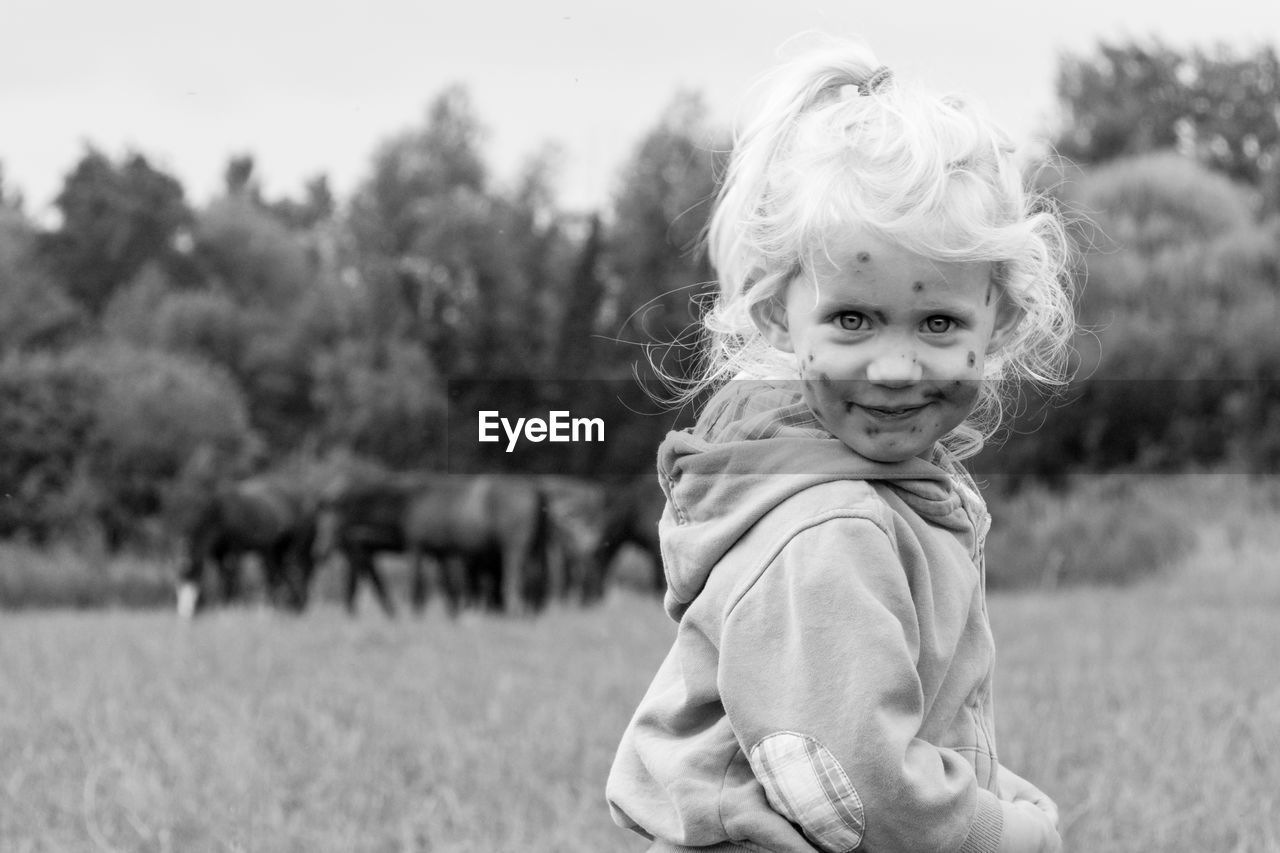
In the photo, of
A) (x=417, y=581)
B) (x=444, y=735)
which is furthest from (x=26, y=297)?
(x=444, y=735)

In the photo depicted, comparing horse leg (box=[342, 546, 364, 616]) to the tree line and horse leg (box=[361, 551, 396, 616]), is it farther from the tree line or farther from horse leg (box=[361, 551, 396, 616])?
the tree line

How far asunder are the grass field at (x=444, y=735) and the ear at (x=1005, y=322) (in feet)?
5.14

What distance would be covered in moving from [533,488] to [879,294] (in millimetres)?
11852

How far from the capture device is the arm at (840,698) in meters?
1.44

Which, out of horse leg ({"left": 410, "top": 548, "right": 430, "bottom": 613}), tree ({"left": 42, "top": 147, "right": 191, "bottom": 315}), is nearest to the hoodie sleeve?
horse leg ({"left": 410, "top": 548, "right": 430, "bottom": 613})

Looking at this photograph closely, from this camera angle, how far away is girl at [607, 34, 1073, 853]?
1459mm

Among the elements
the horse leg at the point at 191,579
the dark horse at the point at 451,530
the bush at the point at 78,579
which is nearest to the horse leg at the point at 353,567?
the dark horse at the point at 451,530

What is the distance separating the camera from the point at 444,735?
Answer: 4.08 m

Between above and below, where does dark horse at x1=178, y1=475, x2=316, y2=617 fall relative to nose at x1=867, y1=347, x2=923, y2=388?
below

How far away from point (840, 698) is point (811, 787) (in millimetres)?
93

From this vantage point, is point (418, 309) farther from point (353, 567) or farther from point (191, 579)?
point (191, 579)

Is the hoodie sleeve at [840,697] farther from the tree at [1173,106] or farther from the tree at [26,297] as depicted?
the tree at [1173,106]

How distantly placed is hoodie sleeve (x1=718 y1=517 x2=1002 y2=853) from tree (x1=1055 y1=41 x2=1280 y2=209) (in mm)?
27777

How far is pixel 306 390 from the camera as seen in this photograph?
21.2 meters
